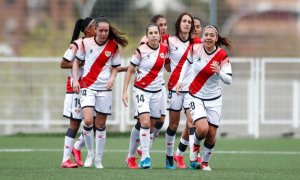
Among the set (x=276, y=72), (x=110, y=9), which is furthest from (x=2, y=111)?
(x=276, y=72)

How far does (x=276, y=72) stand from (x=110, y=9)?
16.5 ft

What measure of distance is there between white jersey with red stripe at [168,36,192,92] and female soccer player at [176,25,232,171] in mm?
1034

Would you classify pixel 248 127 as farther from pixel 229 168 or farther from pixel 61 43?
pixel 229 168

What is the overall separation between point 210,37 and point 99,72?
1.72 m

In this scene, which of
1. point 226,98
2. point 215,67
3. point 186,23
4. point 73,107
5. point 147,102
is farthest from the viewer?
point 226,98

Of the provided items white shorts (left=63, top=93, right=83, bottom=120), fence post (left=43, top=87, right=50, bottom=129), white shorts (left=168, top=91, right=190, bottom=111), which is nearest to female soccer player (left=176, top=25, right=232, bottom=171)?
white shorts (left=168, top=91, right=190, bottom=111)

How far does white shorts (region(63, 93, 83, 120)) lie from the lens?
1538cm

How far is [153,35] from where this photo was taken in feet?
49.3

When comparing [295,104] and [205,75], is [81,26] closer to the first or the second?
[205,75]

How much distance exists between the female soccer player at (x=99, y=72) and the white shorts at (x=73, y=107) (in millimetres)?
281

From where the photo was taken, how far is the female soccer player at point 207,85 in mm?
14516

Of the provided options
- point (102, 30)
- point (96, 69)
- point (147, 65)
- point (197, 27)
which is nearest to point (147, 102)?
point (147, 65)

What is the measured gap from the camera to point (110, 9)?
27.9 m

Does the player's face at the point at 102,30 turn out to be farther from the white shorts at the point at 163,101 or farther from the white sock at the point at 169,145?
the white sock at the point at 169,145
